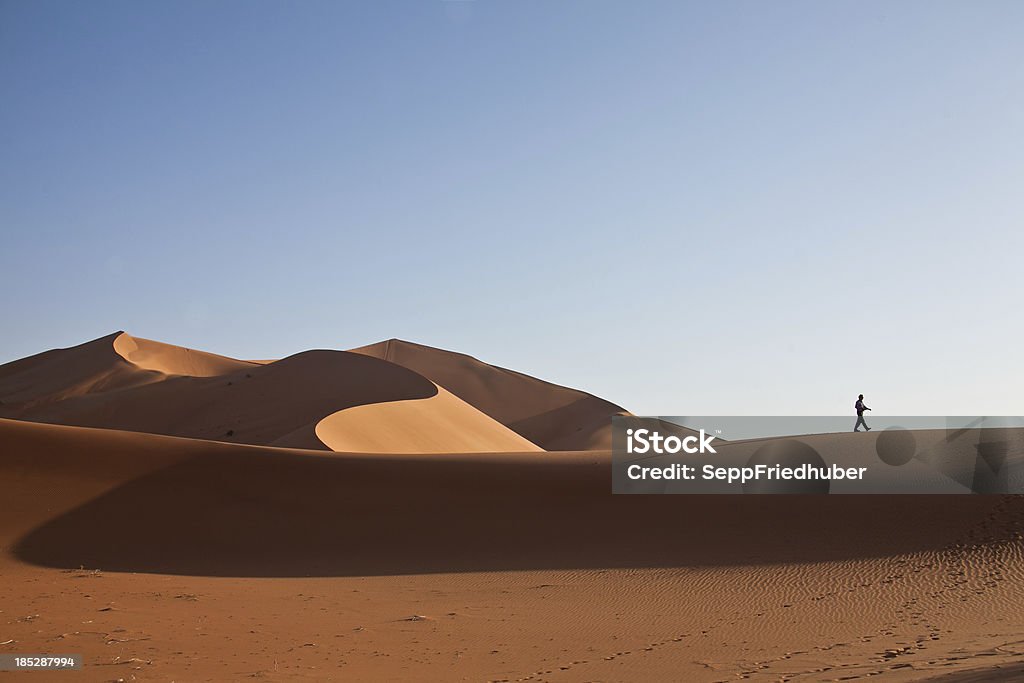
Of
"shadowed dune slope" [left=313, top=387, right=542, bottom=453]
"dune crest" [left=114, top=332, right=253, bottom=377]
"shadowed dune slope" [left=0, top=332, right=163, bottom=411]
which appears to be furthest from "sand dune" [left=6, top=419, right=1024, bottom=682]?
"dune crest" [left=114, top=332, right=253, bottom=377]

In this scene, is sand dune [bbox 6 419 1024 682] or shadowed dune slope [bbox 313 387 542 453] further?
shadowed dune slope [bbox 313 387 542 453]

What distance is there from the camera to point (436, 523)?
752 inches

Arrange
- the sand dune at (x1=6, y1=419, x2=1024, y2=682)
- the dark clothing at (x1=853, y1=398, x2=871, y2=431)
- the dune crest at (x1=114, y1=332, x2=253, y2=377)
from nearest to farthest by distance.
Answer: the sand dune at (x1=6, y1=419, x2=1024, y2=682)
the dark clothing at (x1=853, y1=398, x2=871, y2=431)
the dune crest at (x1=114, y1=332, x2=253, y2=377)

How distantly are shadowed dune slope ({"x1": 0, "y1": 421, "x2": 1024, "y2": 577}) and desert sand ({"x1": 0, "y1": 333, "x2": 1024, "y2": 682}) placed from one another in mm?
66

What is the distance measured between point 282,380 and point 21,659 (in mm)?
38367

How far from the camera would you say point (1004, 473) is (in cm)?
1836

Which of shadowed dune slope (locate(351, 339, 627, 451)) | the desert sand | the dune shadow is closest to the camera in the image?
the desert sand

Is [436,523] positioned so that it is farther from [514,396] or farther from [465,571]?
[514,396]

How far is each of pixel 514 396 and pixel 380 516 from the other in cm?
5326

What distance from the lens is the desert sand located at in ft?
31.7

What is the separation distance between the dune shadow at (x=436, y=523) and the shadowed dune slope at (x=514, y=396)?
44072 mm

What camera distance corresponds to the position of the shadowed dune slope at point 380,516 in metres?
16.5

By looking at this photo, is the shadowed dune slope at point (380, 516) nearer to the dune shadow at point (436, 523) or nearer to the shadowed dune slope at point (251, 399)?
the dune shadow at point (436, 523)

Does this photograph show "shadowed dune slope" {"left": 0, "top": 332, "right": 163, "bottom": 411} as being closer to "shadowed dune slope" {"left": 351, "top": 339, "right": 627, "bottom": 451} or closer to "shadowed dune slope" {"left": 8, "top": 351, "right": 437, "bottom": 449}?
"shadowed dune slope" {"left": 8, "top": 351, "right": 437, "bottom": 449}
